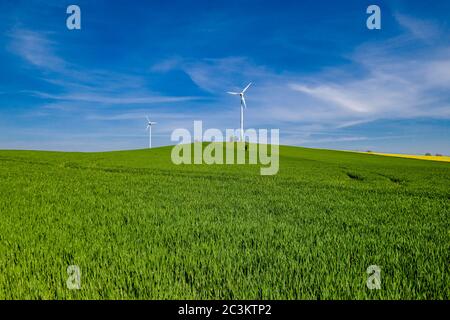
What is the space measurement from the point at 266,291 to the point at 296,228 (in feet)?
13.2

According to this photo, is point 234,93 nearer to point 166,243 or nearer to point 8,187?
point 8,187

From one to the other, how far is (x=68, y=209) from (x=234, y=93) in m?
38.0

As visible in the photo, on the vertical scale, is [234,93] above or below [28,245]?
above

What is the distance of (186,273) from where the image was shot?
16.3 ft

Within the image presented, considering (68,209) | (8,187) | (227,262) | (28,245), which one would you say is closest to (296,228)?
(227,262)

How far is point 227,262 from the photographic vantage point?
5191mm

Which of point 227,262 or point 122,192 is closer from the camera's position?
point 227,262

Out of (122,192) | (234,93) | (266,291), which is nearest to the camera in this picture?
(266,291)

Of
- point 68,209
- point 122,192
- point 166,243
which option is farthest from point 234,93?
point 166,243

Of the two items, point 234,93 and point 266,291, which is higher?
point 234,93
